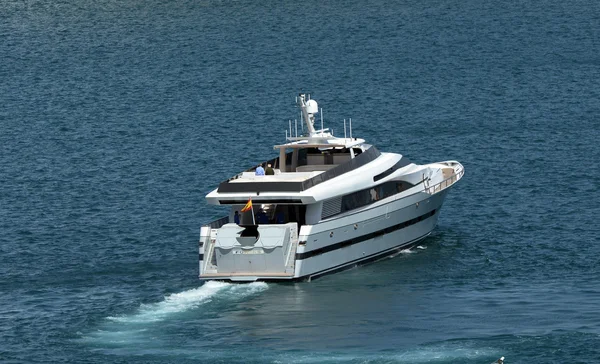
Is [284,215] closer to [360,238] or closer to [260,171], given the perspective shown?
[260,171]

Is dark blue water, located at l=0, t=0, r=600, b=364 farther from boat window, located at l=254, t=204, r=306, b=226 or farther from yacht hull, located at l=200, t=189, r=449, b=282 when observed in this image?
boat window, located at l=254, t=204, r=306, b=226

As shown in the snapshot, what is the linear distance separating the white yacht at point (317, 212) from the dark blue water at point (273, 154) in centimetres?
92

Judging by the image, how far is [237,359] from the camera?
52.8 metres

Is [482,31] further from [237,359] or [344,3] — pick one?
[237,359]

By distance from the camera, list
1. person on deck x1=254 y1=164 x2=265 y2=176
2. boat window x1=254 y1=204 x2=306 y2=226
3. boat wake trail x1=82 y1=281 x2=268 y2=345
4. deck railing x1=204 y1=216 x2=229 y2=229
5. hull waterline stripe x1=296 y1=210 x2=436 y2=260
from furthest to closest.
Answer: person on deck x1=254 y1=164 x2=265 y2=176 < boat window x1=254 y1=204 x2=306 y2=226 < deck railing x1=204 y1=216 x2=229 y2=229 < hull waterline stripe x1=296 y1=210 x2=436 y2=260 < boat wake trail x1=82 y1=281 x2=268 y2=345

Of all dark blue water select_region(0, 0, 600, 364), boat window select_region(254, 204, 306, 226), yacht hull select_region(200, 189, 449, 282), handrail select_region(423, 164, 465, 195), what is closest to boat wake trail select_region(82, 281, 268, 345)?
dark blue water select_region(0, 0, 600, 364)

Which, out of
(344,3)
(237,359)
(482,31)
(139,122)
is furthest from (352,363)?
(344,3)

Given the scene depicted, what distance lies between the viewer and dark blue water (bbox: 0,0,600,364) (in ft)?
184

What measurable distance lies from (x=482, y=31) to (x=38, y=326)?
A: 3830 inches

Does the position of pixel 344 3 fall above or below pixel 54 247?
above

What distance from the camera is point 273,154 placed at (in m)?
95.2

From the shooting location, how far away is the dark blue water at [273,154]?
2205 inches

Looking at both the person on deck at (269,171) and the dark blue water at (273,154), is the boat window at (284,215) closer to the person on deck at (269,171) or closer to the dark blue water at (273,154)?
the person on deck at (269,171)

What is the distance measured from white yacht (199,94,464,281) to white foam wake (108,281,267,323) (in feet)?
1.36
